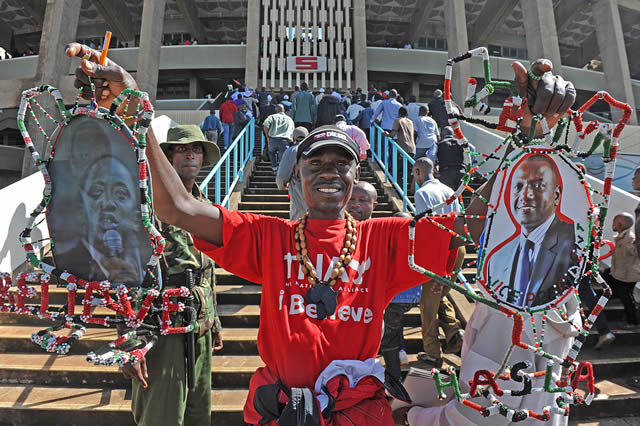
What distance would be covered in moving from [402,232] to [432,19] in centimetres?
2691

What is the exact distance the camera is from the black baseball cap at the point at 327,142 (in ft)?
5.09

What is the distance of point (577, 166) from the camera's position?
117cm

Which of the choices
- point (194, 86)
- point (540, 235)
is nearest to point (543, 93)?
point (540, 235)

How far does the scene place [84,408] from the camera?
3.49 m

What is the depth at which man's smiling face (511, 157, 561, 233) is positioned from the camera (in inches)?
46.7

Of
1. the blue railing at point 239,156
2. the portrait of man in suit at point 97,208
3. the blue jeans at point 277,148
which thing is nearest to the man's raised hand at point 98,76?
the portrait of man in suit at point 97,208

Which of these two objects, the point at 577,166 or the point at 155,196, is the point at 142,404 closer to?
the point at 155,196

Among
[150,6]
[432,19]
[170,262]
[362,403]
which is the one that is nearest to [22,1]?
[150,6]

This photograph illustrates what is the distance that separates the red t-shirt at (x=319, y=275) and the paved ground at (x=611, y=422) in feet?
9.77

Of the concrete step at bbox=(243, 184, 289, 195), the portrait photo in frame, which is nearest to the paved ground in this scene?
the portrait photo in frame

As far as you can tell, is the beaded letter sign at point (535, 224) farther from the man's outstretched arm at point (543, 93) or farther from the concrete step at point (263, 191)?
the concrete step at point (263, 191)

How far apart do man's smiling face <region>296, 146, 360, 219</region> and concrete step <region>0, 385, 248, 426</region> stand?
2.56 m

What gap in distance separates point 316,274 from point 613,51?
68.2 feet

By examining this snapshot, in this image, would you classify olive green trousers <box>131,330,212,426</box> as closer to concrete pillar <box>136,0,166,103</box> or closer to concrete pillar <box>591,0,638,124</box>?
concrete pillar <box>136,0,166,103</box>
